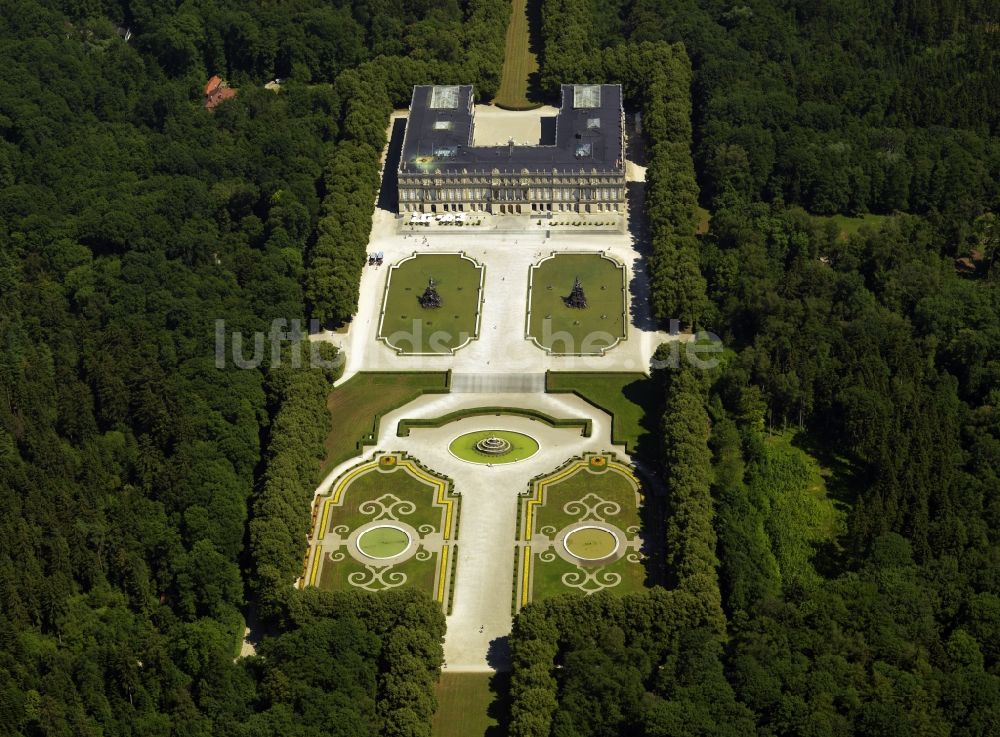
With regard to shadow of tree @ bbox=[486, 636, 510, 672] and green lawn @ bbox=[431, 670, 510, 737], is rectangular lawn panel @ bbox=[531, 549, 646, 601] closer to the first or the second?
shadow of tree @ bbox=[486, 636, 510, 672]

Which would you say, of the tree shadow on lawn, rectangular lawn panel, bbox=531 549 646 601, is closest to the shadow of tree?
the tree shadow on lawn

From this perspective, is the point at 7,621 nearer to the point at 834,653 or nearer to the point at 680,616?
the point at 680,616

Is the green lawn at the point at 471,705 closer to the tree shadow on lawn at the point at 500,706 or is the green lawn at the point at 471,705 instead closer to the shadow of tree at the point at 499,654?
the tree shadow on lawn at the point at 500,706

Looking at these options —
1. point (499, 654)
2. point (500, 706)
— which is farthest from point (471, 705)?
point (499, 654)

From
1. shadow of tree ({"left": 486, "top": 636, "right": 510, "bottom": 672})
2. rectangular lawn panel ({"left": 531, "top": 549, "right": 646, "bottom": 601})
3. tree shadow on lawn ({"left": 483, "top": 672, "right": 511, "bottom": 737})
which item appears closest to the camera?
A: tree shadow on lawn ({"left": 483, "top": 672, "right": 511, "bottom": 737})

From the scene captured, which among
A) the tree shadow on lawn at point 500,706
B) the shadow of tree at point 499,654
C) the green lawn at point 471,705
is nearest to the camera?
the tree shadow on lawn at point 500,706

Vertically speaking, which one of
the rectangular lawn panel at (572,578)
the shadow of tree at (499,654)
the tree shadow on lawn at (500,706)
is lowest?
the tree shadow on lawn at (500,706)

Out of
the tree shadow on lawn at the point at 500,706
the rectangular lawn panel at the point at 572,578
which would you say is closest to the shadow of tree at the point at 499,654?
the tree shadow on lawn at the point at 500,706

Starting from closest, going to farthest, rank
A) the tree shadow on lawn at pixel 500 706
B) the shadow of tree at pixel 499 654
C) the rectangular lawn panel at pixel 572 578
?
the tree shadow on lawn at pixel 500 706
the shadow of tree at pixel 499 654
the rectangular lawn panel at pixel 572 578
